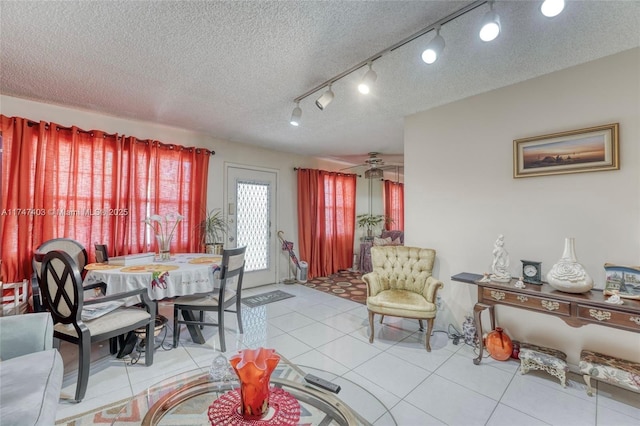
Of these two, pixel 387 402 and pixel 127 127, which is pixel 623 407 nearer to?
pixel 387 402

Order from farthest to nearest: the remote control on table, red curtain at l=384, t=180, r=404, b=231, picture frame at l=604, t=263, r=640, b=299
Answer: red curtain at l=384, t=180, r=404, b=231 < picture frame at l=604, t=263, r=640, b=299 < the remote control on table

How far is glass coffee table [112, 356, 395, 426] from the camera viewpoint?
1157mm

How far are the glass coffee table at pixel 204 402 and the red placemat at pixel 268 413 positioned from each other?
4cm

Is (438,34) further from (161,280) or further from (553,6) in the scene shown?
(161,280)

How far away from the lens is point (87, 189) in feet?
9.98

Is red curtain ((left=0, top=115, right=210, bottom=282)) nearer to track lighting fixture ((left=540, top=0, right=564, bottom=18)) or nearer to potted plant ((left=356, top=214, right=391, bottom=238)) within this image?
potted plant ((left=356, top=214, right=391, bottom=238))

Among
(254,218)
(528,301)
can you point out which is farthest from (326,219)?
(528,301)

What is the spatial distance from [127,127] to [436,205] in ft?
12.5

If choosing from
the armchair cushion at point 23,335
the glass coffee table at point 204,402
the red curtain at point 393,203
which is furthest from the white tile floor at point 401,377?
the red curtain at point 393,203

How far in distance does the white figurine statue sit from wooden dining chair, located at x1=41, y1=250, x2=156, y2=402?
2.92 m

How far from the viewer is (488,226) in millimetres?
2617

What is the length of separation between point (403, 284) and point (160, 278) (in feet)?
7.74

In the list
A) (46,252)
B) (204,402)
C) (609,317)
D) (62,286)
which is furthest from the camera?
(46,252)

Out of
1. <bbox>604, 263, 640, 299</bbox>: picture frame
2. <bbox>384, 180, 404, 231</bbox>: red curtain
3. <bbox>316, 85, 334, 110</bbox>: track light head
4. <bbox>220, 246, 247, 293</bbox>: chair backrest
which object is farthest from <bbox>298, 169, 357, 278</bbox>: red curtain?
<bbox>604, 263, 640, 299</bbox>: picture frame
